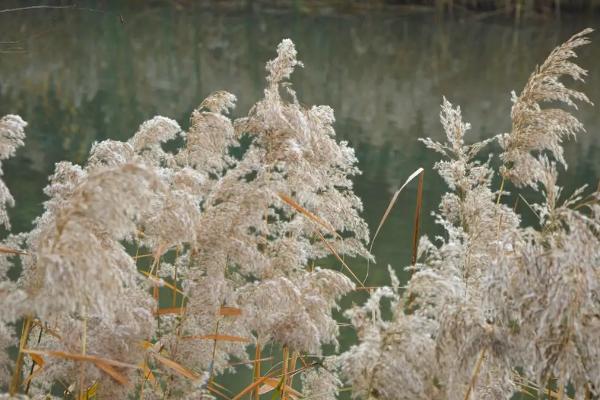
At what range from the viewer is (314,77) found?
1585 centimetres

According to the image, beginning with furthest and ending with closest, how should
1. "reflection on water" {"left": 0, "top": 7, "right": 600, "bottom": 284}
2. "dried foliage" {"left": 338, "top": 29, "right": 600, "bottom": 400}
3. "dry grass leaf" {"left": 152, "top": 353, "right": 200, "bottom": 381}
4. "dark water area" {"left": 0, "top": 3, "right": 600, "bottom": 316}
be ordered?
"reflection on water" {"left": 0, "top": 7, "right": 600, "bottom": 284}
"dark water area" {"left": 0, "top": 3, "right": 600, "bottom": 316}
"dry grass leaf" {"left": 152, "top": 353, "right": 200, "bottom": 381}
"dried foliage" {"left": 338, "top": 29, "right": 600, "bottom": 400}

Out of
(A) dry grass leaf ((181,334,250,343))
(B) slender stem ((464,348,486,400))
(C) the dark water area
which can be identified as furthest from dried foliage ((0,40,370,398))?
(C) the dark water area

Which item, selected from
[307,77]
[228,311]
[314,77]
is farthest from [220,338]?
[307,77]

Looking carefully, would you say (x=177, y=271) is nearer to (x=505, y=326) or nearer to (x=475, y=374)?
(x=475, y=374)

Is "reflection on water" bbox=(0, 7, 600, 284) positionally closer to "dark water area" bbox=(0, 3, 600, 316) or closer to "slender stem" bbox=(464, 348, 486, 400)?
"dark water area" bbox=(0, 3, 600, 316)

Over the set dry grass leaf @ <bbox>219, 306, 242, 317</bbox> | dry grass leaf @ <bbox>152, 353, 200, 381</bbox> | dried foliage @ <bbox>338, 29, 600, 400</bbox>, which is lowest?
dry grass leaf @ <bbox>152, 353, 200, 381</bbox>

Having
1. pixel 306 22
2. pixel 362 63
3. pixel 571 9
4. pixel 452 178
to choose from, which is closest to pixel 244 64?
pixel 362 63

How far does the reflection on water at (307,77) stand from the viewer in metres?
9.90

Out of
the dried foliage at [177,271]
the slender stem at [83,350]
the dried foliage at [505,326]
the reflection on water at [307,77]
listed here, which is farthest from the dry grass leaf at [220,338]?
the reflection on water at [307,77]

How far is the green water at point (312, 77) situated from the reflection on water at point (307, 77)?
3 centimetres

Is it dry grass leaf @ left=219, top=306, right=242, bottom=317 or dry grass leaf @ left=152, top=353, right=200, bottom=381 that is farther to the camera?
dry grass leaf @ left=219, top=306, right=242, bottom=317

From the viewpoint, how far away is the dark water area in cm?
967

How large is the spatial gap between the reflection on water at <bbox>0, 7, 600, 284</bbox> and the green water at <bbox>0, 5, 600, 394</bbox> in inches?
1.3

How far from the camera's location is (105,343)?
196 cm
